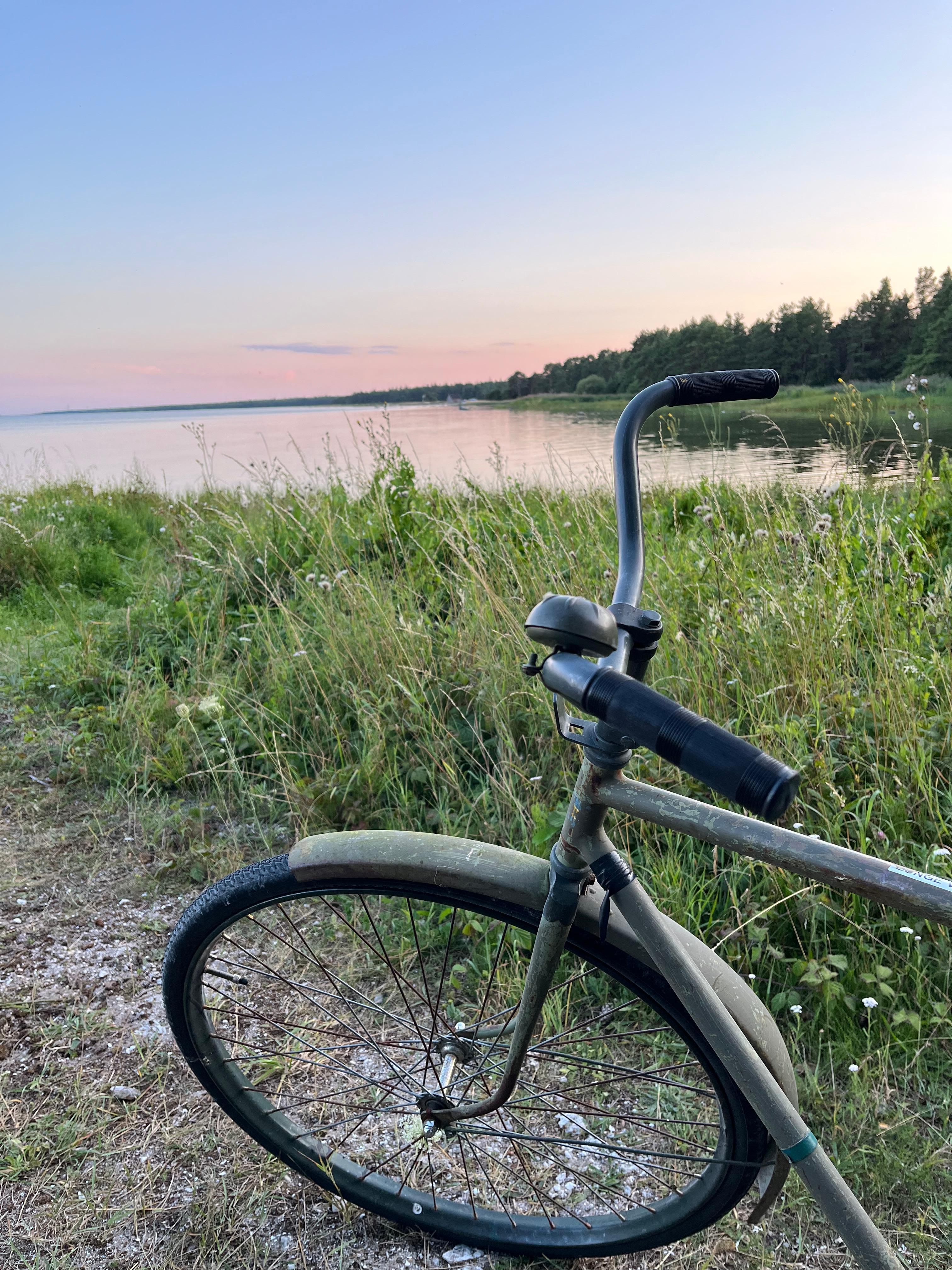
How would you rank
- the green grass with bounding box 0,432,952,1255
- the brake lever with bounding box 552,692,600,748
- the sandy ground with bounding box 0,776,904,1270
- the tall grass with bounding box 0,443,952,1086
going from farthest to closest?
the tall grass with bounding box 0,443,952,1086, the green grass with bounding box 0,432,952,1255, the sandy ground with bounding box 0,776,904,1270, the brake lever with bounding box 552,692,600,748

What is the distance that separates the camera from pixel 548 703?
2.77 meters

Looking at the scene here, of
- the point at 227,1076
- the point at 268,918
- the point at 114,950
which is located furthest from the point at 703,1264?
the point at 114,950

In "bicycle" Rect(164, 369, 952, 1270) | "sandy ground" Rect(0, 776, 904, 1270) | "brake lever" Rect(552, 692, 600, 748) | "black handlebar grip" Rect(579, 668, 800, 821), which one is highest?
"black handlebar grip" Rect(579, 668, 800, 821)

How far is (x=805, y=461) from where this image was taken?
14.0ft

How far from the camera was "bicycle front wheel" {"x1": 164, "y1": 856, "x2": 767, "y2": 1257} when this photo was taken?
133 centimetres

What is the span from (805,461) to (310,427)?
429 centimetres

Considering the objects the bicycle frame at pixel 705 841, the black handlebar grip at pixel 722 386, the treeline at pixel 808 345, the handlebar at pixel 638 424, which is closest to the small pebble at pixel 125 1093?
the bicycle frame at pixel 705 841

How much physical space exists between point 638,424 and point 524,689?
5.82 ft

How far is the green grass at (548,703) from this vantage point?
1938 millimetres

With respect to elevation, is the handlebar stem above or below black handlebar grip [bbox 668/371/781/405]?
below

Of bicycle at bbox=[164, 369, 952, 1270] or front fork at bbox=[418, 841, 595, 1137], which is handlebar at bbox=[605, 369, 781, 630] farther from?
front fork at bbox=[418, 841, 595, 1137]

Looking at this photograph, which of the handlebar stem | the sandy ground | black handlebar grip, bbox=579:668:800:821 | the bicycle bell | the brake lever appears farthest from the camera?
the sandy ground

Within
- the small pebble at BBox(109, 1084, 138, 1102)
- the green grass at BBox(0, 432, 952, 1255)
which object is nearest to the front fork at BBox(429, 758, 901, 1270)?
the green grass at BBox(0, 432, 952, 1255)

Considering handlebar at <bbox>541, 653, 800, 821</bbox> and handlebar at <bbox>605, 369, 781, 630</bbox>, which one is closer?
handlebar at <bbox>541, 653, 800, 821</bbox>
